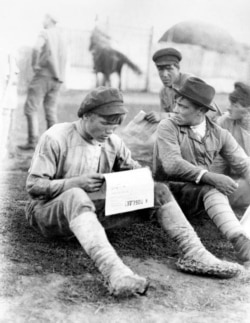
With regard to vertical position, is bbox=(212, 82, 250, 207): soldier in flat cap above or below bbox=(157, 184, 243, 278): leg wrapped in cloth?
above

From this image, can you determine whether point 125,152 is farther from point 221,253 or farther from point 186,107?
point 221,253

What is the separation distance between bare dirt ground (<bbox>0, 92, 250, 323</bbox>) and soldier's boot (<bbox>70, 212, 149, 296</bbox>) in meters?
0.07

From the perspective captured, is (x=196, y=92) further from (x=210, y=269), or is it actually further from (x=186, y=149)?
(x=210, y=269)

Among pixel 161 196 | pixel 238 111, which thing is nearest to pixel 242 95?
pixel 238 111

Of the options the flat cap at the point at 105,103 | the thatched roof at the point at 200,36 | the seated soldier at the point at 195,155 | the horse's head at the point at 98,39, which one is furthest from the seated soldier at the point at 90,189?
the horse's head at the point at 98,39

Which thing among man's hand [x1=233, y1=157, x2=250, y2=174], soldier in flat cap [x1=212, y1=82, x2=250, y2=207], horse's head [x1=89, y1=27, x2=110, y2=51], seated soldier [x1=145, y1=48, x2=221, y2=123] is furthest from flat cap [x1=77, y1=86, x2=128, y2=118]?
horse's head [x1=89, y1=27, x2=110, y2=51]

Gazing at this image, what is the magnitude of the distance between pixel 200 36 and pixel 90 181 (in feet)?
11.7

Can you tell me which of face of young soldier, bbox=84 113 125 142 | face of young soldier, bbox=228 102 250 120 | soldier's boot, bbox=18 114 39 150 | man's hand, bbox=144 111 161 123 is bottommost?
soldier's boot, bbox=18 114 39 150

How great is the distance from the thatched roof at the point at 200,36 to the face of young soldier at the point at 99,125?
2.74 metres

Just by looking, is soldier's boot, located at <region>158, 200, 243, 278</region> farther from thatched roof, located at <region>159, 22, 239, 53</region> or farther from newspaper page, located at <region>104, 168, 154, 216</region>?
thatched roof, located at <region>159, 22, 239, 53</region>

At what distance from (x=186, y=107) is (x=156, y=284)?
1.40 metres

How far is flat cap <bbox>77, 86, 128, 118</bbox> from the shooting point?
311 cm

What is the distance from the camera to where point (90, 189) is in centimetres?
308

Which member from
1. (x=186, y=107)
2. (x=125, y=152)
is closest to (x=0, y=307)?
(x=125, y=152)
